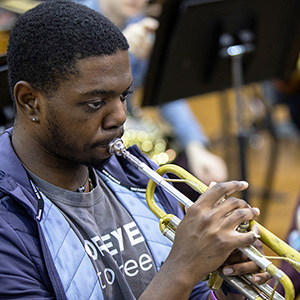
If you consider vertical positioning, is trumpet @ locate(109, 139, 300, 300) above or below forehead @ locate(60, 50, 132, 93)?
below

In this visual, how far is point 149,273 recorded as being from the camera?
56.7 inches

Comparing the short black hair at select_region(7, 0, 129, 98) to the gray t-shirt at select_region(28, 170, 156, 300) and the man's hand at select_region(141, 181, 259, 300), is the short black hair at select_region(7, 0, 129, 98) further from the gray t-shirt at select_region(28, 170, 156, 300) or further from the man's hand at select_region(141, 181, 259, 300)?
the man's hand at select_region(141, 181, 259, 300)

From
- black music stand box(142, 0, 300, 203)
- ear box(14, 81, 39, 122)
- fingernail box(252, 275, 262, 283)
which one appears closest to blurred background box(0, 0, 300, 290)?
black music stand box(142, 0, 300, 203)

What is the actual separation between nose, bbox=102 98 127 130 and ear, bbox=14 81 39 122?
0.18 meters

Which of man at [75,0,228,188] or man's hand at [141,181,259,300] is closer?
man's hand at [141,181,259,300]

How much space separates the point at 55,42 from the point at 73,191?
42 cm

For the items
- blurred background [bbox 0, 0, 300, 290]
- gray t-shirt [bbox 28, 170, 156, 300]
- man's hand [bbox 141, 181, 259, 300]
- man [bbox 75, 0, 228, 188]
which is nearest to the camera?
man's hand [bbox 141, 181, 259, 300]

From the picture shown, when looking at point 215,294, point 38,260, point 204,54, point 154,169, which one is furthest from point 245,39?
point 38,260

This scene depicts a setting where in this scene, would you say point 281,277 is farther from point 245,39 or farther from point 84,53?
point 245,39

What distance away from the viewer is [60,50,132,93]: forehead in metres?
1.26

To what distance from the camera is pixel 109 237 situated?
1424 mm

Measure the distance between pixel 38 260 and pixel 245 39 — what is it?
2.05 m

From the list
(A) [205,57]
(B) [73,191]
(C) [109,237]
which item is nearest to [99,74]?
(B) [73,191]

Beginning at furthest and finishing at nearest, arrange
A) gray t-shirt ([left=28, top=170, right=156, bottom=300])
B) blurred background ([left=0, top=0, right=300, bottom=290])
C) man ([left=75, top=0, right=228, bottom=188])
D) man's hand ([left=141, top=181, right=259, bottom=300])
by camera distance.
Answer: man ([left=75, top=0, right=228, bottom=188]) < blurred background ([left=0, top=0, right=300, bottom=290]) < gray t-shirt ([left=28, top=170, right=156, bottom=300]) < man's hand ([left=141, top=181, right=259, bottom=300])
